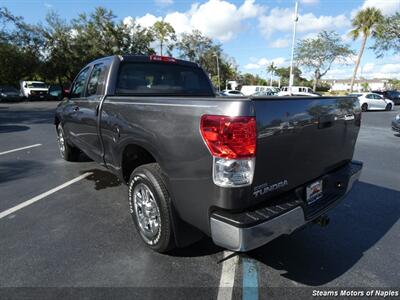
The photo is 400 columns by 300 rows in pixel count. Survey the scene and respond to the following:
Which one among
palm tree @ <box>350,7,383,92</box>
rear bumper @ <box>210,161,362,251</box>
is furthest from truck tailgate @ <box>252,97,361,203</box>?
palm tree @ <box>350,7,383,92</box>

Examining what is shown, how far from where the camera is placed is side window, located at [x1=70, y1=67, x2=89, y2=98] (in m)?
4.68

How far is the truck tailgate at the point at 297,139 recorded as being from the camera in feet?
7.22

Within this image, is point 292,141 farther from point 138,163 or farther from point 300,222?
point 138,163

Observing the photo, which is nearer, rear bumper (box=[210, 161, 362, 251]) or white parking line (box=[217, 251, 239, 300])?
rear bumper (box=[210, 161, 362, 251])

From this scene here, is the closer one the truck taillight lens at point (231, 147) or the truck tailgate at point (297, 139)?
the truck taillight lens at point (231, 147)

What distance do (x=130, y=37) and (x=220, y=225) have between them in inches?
1713

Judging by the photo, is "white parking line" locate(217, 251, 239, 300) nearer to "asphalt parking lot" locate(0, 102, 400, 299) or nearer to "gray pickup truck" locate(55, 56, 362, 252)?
"asphalt parking lot" locate(0, 102, 400, 299)

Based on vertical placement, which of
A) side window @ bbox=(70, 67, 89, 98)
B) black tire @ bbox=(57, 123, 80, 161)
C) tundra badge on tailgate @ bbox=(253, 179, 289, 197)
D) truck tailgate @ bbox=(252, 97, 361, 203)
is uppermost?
side window @ bbox=(70, 67, 89, 98)

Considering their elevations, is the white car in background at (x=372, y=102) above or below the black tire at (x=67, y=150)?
below

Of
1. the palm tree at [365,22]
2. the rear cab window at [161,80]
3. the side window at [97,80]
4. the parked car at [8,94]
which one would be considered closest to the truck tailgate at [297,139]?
the rear cab window at [161,80]

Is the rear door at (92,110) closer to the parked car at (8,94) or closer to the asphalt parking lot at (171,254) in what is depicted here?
the asphalt parking lot at (171,254)

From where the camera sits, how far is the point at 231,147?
6.77 ft

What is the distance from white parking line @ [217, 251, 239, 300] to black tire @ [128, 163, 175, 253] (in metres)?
0.55

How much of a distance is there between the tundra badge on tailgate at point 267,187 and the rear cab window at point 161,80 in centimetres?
223
